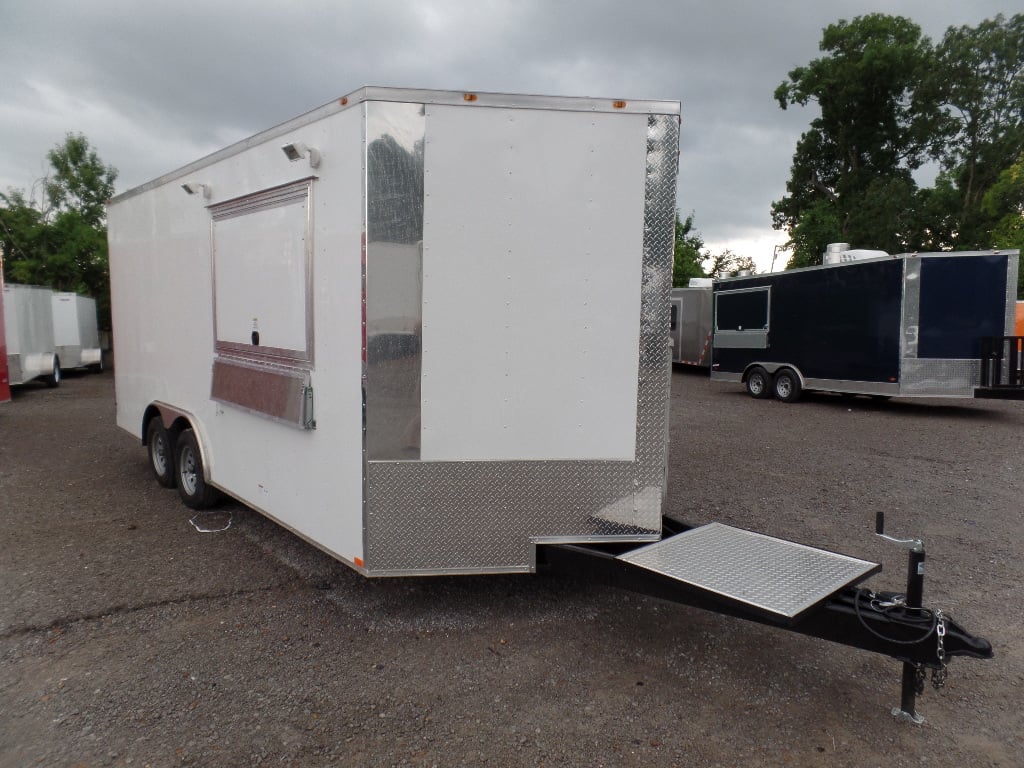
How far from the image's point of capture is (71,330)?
60.7 ft

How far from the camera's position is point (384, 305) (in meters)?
3.48

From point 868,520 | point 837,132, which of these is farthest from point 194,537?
point 837,132

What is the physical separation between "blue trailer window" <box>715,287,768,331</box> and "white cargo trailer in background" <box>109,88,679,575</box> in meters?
11.4

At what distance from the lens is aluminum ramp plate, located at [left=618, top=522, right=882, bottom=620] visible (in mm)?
2977

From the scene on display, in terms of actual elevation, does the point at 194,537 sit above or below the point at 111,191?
below

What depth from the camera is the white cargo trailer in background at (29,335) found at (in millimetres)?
14430

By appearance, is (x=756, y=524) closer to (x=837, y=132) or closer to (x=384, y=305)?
(x=384, y=305)

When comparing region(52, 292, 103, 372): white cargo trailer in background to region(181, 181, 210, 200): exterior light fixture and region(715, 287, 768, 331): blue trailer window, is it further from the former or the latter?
region(715, 287, 768, 331): blue trailer window

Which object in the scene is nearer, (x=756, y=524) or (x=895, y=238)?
(x=756, y=524)

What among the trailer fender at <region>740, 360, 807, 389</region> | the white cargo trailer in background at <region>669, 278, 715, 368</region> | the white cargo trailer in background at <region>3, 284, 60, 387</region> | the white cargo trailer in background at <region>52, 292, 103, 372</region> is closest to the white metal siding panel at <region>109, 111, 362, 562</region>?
the white cargo trailer in background at <region>3, 284, 60, 387</region>

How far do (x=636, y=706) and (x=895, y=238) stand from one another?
32.5 m

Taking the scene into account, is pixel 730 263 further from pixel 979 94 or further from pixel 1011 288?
pixel 1011 288

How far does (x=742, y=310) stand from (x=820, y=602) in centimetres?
1262

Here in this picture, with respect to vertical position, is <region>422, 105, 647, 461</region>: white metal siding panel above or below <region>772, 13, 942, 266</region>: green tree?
below
